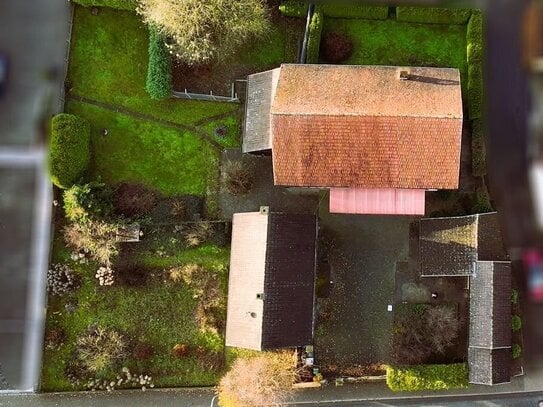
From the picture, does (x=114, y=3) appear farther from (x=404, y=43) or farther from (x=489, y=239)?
(x=489, y=239)

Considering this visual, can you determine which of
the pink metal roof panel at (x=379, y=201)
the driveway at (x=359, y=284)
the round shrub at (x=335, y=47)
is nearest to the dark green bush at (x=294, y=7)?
the round shrub at (x=335, y=47)

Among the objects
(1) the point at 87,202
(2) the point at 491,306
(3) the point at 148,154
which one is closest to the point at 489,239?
(2) the point at 491,306

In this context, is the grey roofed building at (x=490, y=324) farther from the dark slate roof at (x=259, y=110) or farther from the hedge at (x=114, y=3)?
the hedge at (x=114, y=3)

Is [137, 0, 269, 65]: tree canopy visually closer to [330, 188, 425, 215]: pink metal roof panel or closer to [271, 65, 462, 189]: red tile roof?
[271, 65, 462, 189]: red tile roof

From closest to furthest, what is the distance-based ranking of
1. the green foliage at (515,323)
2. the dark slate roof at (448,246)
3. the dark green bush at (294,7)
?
the dark slate roof at (448,246)
the green foliage at (515,323)
the dark green bush at (294,7)

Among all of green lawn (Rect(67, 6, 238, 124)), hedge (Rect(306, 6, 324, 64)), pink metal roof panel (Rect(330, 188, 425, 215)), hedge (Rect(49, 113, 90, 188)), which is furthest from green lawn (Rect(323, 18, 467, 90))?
hedge (Rect(49, 113, 90, 188))
